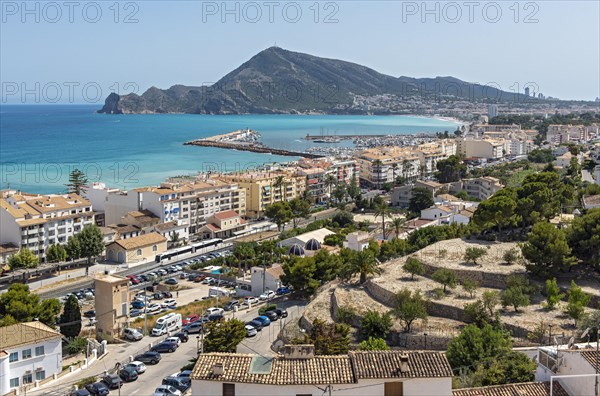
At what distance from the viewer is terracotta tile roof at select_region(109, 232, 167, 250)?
29141 millimetres

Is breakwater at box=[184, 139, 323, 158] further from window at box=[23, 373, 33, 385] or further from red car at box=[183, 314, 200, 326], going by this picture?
window at box=[23, 373, 33, 385]

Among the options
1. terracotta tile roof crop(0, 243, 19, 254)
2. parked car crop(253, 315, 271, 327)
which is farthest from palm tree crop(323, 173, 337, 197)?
parked car crop(253, 315, 271, 327)

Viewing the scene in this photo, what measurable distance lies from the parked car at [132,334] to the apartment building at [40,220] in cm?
1257

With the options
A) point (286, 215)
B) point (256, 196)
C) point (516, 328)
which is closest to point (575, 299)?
point (516, 328)

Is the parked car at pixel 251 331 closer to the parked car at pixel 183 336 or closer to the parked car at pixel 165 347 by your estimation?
the parked car at pixel 183 336

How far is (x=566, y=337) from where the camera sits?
13.8 m

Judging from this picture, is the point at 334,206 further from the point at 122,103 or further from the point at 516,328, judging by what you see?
the point at 122,103

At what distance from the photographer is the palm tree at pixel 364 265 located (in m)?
18.8

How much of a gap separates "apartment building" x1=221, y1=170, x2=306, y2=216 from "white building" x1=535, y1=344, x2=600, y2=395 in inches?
1227

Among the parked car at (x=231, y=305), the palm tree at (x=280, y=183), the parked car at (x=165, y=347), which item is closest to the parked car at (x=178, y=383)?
the parked car at (x=165, y=347)

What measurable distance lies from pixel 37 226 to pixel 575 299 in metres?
22.6

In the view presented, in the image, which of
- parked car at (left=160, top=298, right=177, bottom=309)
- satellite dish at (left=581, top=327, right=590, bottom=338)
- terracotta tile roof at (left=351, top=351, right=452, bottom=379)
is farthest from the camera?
parked car at (left=160, top=298, right=177, bottom=309)

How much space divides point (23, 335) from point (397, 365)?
10656mm

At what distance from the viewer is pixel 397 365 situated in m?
7.84
